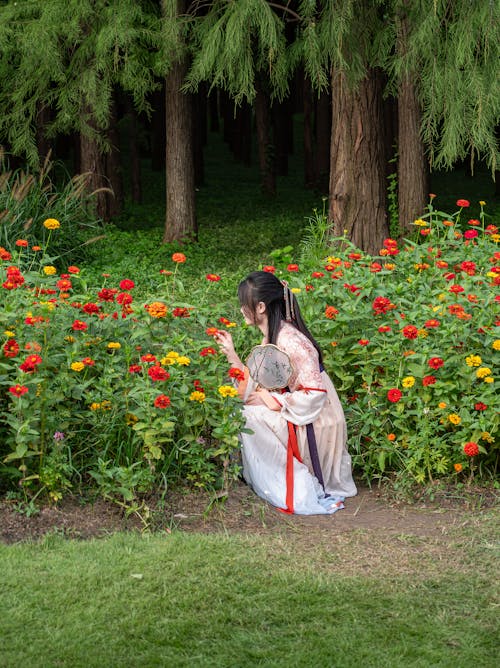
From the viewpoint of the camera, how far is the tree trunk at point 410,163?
9969mm

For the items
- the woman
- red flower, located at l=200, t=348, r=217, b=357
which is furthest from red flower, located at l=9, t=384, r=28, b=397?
the woman

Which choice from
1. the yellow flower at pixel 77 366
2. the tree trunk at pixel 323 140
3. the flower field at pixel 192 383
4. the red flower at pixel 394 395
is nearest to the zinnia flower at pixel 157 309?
the flower field at pixel 192 383

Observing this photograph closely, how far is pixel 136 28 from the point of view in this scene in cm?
1091

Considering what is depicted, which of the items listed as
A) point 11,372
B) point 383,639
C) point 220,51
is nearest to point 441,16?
point 220,51

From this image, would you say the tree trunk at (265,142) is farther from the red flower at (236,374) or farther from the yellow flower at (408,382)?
the red flower at (236,374)

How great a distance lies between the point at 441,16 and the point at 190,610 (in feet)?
19.0

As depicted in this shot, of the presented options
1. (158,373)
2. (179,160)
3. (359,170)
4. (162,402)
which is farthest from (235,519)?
(179,160)

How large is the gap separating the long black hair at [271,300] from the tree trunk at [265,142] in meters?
12.2

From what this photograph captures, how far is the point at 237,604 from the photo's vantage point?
11.8 feet

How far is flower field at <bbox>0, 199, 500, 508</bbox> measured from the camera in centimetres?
432

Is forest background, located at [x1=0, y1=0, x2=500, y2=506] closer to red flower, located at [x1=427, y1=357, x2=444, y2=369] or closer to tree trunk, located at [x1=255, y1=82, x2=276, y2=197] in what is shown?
tree trunk, located at [x1=255, y1=82, x2=276, y2=197]

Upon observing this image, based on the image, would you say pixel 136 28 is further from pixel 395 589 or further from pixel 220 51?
pixel 395 589

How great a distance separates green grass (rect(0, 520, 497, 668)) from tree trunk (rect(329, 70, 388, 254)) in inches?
210

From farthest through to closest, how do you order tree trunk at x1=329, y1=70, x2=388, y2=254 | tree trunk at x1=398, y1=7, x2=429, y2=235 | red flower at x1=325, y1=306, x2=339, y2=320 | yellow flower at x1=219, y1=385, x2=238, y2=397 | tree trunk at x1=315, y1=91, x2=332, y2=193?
tree trunk at x1=315, y1=91, x2=332, y2=193 < tree trunk at x1=398, y1=7, x2=429, y2=235 < tree trunk at x1=329, y1=70, x2=388, y2=254 < red flower at x1=325, y1=306, x2=339, y2=320 < yellow flower at x1=219, y1=385, x2=238, y2=397
